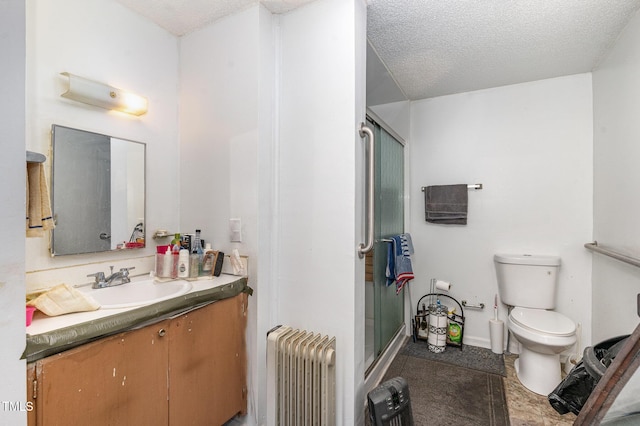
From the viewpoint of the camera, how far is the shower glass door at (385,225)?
6.86 feet

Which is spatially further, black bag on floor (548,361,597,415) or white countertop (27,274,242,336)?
black bag on floor (548,361,597,415)

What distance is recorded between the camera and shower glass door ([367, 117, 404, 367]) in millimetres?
2090

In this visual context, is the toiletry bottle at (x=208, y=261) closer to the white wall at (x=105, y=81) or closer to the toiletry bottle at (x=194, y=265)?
the toiletry bottle at (x=194, y=265)

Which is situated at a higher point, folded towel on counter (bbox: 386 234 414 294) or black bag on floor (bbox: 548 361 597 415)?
folded towel on counter (bbox: 386 234 414 294)

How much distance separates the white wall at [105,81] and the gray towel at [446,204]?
2104 mm

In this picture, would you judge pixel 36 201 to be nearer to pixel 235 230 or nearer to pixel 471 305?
pixel 235 230

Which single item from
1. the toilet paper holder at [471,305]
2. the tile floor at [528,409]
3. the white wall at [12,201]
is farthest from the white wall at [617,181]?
the white wall at [12,201]

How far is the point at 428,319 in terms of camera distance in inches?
102

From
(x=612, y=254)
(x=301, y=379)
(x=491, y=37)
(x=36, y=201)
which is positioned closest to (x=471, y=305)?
(x=612, y=254)

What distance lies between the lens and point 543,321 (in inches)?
76.2

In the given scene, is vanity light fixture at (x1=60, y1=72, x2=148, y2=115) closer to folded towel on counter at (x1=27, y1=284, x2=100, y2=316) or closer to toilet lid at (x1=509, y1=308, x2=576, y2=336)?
folded towel on counter at (x1=27, y1=284, x2=100, y2=316)

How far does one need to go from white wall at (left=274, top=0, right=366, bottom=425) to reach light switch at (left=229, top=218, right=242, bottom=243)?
0.21 metres

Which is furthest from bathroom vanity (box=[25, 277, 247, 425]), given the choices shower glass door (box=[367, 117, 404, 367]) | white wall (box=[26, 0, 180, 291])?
shower glass door (box=[367, 117, 404, 367])

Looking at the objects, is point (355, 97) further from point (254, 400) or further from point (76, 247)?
point (254, 400)
